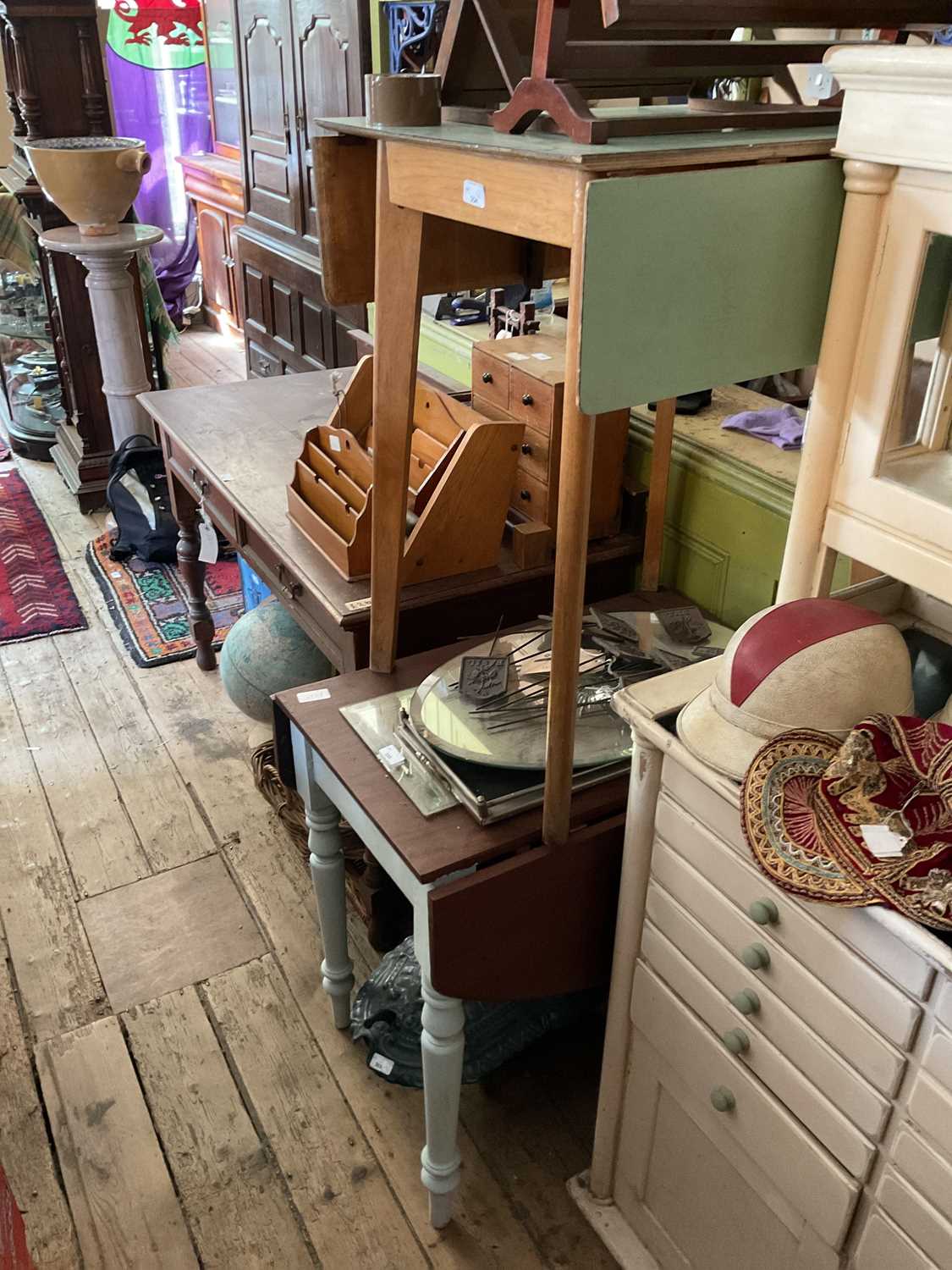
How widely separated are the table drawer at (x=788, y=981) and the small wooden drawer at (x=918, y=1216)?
0.11 m

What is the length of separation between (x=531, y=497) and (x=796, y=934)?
1.09 meters

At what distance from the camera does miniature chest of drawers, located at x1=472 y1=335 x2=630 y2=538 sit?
6.20ft

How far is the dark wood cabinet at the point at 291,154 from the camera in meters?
3.19

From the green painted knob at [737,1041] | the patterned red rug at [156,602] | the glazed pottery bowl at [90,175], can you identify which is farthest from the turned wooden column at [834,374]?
the glazed pottery bowl at [90,175]

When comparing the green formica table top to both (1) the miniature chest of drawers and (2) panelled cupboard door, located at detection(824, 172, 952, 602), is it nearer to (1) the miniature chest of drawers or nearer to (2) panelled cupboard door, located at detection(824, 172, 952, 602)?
(2) panelled cupboard door, located at detection(824, 172, 952, 602)

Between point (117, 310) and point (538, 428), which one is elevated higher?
Result: point (538, 428)

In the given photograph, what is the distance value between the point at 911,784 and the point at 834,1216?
54 centimetres

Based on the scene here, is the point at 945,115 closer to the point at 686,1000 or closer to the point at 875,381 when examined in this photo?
the point at 875,381

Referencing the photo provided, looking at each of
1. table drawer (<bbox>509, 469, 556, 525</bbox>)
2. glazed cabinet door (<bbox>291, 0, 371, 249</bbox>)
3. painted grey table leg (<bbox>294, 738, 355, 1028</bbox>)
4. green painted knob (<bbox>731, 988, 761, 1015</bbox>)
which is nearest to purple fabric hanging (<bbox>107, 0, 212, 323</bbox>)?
glazed cabinet door (<bbox>291, 0, 371, 249</bbox>)

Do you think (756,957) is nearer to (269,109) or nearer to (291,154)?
(291,154)

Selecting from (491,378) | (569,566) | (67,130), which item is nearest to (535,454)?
(491,378)

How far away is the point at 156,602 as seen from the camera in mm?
3811

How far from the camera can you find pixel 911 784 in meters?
1.11

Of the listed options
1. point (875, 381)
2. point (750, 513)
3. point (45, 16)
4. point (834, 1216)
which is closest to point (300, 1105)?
point (834, 1216)
